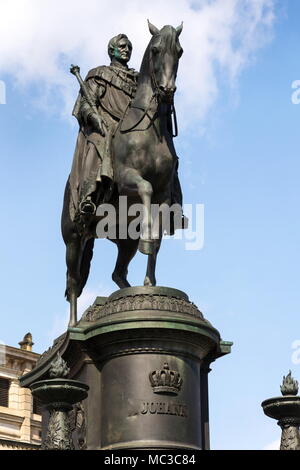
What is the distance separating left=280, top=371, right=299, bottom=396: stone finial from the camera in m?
14.5

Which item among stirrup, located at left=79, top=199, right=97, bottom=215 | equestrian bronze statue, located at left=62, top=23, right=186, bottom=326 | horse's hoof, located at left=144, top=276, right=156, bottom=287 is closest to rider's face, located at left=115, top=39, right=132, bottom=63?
equestrian bronze statue, located at left=62, top=23, right=186, bottom=326

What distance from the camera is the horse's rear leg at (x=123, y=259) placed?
55.6ft

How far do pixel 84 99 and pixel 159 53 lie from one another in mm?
1675

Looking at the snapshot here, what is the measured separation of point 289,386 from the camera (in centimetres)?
1455

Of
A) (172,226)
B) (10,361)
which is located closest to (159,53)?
(172,226)

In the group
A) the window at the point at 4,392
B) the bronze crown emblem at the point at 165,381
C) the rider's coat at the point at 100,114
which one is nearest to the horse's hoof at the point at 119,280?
the rider's coat at the point at 100,114

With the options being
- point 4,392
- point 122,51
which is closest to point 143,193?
point 122,51

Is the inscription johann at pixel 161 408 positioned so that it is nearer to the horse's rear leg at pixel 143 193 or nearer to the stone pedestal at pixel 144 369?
the stone pedestal at pixel 144 369

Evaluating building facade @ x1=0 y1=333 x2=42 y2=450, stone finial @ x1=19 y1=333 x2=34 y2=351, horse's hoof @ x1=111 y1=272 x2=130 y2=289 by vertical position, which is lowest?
horse's hoof @ x1=111 y1=272 x2=130 y2=289

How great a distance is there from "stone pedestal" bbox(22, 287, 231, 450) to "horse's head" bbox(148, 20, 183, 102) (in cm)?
291

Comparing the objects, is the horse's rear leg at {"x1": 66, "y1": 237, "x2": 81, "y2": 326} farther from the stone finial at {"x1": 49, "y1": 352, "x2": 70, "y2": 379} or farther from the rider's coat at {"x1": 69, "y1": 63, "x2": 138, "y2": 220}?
the stone finial at {"x1": 49, "y1": 352, "x2": 70, "y2": 379}

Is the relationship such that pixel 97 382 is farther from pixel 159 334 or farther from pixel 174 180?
pixel 174 180

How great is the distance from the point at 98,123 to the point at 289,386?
4.85 meters
